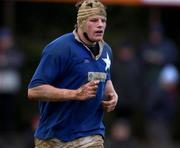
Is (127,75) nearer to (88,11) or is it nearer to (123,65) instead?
(123,65)

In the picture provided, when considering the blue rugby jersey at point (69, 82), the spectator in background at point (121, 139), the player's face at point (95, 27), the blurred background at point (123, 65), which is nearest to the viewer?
the blue rugby jersey at point (69, 82)

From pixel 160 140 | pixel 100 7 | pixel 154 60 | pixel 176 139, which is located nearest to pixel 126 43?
pixel 154 60

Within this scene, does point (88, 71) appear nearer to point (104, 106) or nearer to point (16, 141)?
point (104, 106)

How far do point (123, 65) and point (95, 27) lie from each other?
27.5 feet

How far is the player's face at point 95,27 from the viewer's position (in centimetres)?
995

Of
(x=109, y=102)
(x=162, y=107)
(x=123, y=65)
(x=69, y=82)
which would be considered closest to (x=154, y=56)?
(x=123, y=65)

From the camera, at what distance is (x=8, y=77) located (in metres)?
18.7

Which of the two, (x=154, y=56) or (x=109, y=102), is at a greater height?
(x=109, y=102)

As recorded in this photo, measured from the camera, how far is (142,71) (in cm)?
1886

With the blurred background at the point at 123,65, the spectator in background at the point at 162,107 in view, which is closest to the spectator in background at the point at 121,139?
the blurred background at the point at 123,65

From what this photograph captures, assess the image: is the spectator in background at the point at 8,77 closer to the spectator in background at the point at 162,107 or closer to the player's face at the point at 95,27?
the spectator in background at the point at 162,107

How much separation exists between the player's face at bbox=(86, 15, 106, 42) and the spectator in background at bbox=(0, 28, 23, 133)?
8.36m

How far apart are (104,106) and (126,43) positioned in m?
8.46

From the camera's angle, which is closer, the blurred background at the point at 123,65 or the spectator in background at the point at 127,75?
the spectator in background at the point at 127,75
